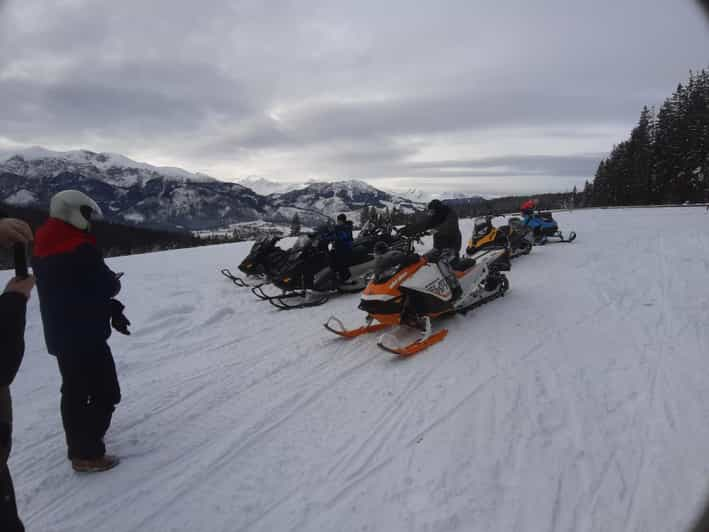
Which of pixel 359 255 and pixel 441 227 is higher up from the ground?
pixel 441 227

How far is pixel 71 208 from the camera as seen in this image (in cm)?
273

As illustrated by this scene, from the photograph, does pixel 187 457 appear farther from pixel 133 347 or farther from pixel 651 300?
pixel 651 300

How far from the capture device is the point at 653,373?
11.3 ft

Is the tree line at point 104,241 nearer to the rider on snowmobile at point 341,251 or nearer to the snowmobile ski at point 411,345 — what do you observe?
the snowmobile ski at point 411,345

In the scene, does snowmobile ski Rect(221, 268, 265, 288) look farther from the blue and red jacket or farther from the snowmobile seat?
the blue and red jacket

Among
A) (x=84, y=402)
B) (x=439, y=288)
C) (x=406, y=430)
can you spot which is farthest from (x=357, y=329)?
(x=84, y=402)

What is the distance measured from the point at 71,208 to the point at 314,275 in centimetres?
521

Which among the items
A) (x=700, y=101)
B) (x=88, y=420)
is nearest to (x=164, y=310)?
(x=88, y=420)

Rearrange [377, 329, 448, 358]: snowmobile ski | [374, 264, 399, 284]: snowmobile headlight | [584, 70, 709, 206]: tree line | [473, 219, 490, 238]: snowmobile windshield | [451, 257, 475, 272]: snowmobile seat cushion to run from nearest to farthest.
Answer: [377, 329, 448, 358]: snowmobile ski
[374, 264, 399, 284]: snowmobile headlight
[451, 257, 475, 272]: snowmobile seat cushion
[473, 219, 490, 238]: snowmobile windshield
[584, 70, 709, 206]: tree line

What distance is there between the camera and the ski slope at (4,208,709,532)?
231 cm

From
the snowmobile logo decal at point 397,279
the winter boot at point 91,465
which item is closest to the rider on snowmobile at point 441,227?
the snowmobile logo decal at point 397,279

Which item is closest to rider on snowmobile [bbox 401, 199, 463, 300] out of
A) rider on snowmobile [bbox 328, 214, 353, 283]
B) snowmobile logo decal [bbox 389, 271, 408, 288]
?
snowmobile logo decal [bbox 389, 271, 408, 288]

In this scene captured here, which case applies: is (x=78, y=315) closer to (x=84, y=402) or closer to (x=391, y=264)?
(x=84, y=402)

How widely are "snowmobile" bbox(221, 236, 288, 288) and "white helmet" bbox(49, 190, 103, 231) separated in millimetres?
6044
